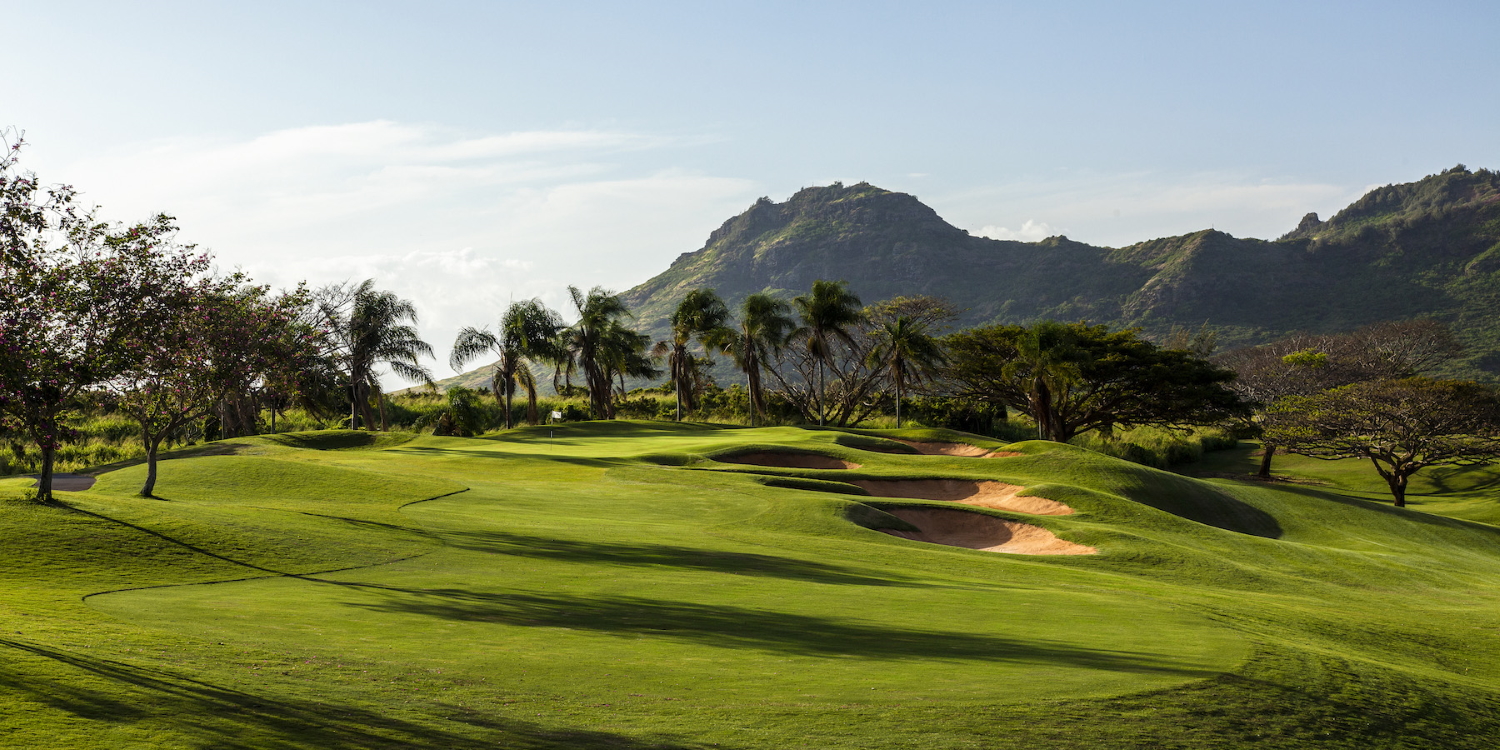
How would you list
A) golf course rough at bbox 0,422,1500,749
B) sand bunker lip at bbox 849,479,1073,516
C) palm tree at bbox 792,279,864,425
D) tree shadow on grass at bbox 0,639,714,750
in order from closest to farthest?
tree shadow on grass at bbox 0,639,714,750, golf course rough at bbox 0,422,1500,749, sand bunker lip at bbox 849,479,1073,516, palm tree at bbox 792,279,864,425

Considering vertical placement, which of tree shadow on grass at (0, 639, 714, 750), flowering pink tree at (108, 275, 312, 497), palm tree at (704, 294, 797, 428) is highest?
palm tree at (704, 294, 797, 428)

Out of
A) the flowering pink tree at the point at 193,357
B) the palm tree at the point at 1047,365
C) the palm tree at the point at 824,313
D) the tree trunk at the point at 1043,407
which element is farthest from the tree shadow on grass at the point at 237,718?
the palm tree at the point at 824,313

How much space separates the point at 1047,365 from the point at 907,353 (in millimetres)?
10345

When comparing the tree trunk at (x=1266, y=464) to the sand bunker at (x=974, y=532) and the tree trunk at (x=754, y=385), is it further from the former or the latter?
the sand bunker at (x=974, y=532)

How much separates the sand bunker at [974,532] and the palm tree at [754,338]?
37.2m

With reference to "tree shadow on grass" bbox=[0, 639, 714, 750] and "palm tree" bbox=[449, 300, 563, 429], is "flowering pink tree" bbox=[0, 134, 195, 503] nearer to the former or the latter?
"tree shadow on grass" bbox=[0, 639, 714, 750]

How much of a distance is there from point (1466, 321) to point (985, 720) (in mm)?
174448

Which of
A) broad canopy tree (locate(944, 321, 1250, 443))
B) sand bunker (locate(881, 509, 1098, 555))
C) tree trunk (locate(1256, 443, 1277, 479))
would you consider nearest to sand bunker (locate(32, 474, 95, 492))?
sand bunker (locate(881, 509, 1098, 555))

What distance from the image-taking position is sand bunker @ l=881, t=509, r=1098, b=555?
26.2 metres

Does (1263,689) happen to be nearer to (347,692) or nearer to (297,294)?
(347,692)

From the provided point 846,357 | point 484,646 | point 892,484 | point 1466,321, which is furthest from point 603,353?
point 1466,321

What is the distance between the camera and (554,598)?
527 inches

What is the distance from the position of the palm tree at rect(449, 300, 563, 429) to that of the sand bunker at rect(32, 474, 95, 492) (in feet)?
107

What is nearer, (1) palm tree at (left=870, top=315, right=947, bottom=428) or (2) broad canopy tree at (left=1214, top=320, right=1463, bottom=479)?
(1) palm tree at (left=870, top=315, right=947, bottom=428)
